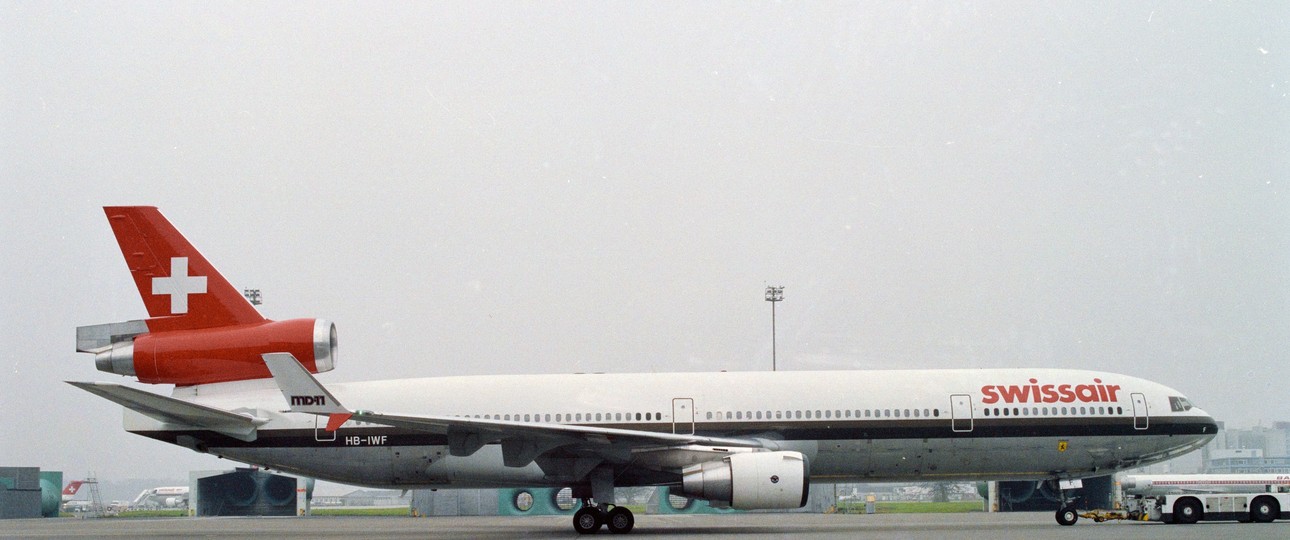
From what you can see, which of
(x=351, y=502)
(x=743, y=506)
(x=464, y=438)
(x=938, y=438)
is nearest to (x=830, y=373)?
(x=938, y=438)

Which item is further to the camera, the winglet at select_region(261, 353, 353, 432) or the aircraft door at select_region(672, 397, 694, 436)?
the aircraft door at select_region(672, 397, 694, 436)

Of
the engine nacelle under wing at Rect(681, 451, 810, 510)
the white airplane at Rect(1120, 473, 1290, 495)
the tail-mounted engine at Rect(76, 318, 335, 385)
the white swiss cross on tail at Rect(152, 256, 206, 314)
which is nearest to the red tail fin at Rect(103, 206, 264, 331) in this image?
the white swiss cross on tail at Rect(152, 256, 206, 314)

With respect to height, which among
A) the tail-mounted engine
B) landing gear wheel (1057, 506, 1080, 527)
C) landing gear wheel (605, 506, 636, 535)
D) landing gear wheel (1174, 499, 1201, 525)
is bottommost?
landing gear wheel (1174, 499, 1201, 525)

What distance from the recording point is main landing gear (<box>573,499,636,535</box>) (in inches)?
723

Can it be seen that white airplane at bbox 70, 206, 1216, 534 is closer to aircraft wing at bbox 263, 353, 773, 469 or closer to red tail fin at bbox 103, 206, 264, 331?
red tail fin at bbox 103, 206, 264, 331

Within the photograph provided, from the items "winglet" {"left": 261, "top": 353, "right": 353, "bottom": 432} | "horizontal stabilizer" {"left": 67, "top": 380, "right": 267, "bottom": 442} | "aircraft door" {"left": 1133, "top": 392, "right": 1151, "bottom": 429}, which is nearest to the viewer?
"winglet" {"left": 261, "top": 353, "right": 353, "bottom": 432}

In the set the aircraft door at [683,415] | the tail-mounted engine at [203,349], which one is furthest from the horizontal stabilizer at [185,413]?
the aircraft door at [683,415]

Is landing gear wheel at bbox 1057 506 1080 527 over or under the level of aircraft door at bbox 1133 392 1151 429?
under

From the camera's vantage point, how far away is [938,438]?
1878cm

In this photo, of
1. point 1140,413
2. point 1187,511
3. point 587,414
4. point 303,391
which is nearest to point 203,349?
point 303,391

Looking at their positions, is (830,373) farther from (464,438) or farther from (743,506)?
(464,438)

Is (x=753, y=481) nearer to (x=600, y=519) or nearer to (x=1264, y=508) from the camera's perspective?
(x=600, y=519)

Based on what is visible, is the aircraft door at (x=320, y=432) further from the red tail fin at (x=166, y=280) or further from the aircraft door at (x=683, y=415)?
the aircraft door at (x=683, y=415)

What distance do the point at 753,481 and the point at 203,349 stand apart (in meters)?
9.96
